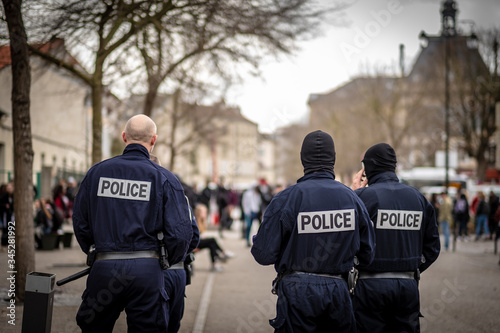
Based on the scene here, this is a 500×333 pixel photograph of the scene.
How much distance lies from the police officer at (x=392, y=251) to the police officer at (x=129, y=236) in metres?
1.49

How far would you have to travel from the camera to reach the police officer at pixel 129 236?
3.95 metres

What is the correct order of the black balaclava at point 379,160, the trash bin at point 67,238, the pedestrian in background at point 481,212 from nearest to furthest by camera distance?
the black balaclava at point 379,160 < the trash bin at point 67,238 < the pedestrian in background at point 481,212

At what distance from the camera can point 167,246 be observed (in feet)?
13.3

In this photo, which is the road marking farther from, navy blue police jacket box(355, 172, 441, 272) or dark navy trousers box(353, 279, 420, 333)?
navy blue police jacket box(355, 172, 441, 272)

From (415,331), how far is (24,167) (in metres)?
5.48

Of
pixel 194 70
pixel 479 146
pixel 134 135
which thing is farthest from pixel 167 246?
pixel 479 146

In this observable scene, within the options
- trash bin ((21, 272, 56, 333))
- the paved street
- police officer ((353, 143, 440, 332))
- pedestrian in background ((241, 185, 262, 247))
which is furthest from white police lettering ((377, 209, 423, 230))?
pedestrian in background ((241, 185, 262, 247))

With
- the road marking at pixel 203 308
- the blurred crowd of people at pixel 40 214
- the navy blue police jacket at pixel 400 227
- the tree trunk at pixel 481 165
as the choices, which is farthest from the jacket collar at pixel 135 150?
the tree trunk at pixel 481 165

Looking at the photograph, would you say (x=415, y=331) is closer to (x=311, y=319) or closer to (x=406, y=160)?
(x=311, y=319)

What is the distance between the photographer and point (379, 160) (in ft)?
16.3

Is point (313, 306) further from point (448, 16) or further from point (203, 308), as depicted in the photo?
point (448, 16)

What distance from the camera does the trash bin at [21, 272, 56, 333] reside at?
410 centimetres

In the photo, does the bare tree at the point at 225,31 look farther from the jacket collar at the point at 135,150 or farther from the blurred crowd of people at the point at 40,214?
the jacket collar at the point at 135,150

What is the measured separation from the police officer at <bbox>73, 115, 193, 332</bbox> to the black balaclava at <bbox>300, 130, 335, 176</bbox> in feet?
3.03
